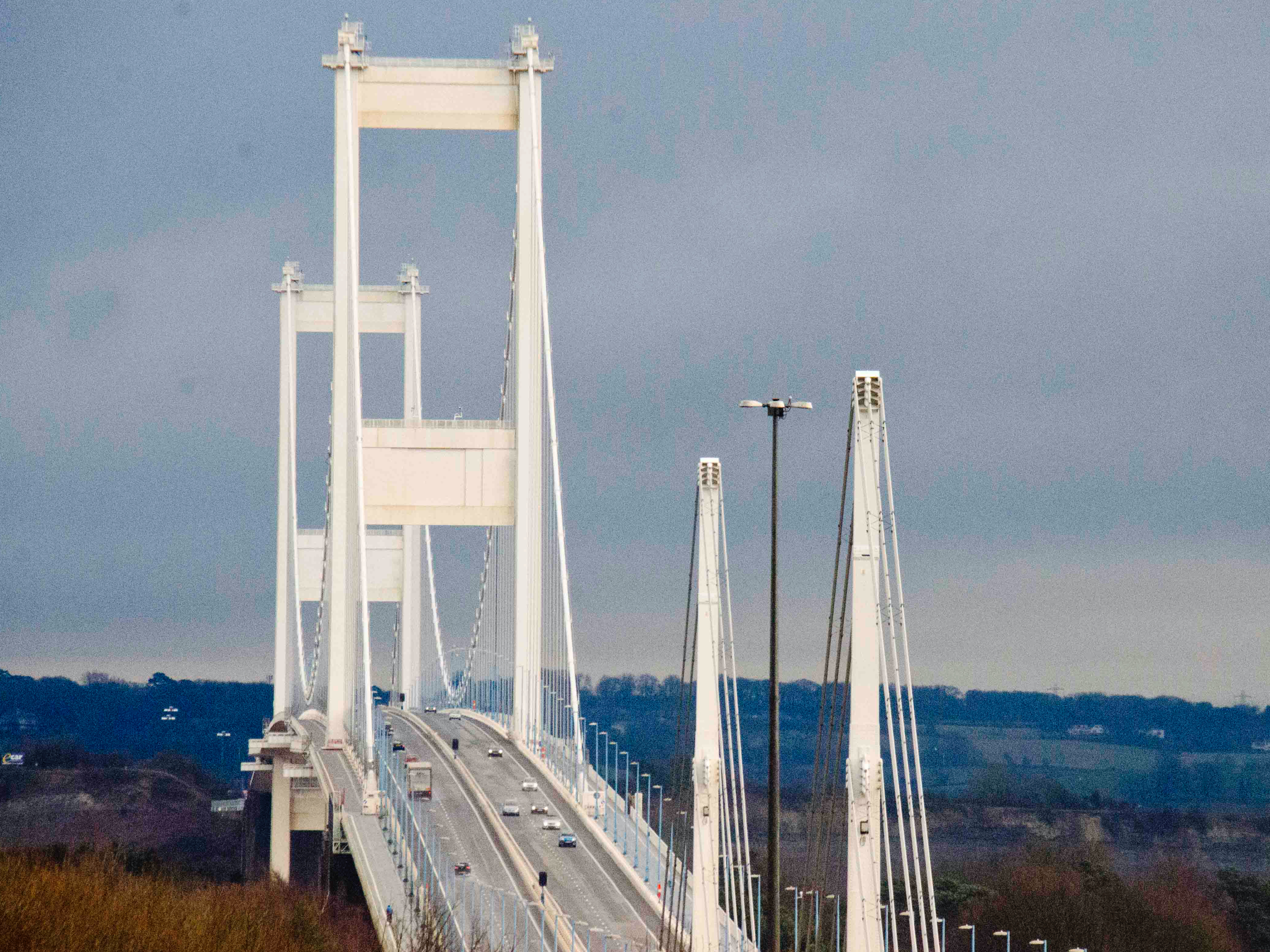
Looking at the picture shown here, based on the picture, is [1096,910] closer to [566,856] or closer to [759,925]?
[566,856]

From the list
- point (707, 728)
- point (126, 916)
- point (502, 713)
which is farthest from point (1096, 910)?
point (707, 728)

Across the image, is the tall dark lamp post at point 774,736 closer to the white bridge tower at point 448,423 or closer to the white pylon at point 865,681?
the white pylon at point 865,681

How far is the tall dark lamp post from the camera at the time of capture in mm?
Answer: 19484

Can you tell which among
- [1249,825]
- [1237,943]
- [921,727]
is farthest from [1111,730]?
[1237,943]

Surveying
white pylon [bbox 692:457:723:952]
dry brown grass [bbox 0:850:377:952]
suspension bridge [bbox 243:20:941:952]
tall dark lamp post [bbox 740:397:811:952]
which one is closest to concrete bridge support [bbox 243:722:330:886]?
suspension bridge [bbox 243:20:941:952]

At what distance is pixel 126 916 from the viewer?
29.1 m

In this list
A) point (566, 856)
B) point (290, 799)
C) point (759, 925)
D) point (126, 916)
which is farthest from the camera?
point (290, 799)

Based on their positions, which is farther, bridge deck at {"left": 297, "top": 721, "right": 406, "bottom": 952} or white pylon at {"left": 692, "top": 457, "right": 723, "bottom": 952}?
bridge deck at {"left": 297, "top": 721, "right": 406, "bottom": 952}

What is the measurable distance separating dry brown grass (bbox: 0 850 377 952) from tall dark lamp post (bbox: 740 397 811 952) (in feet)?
34.4

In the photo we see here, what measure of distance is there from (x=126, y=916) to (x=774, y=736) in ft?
43.2

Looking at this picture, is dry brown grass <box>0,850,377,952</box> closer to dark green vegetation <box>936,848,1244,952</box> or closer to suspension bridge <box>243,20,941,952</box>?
suspension bridge <box>243,20,941,952</box>

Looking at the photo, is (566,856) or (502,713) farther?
(502,713)

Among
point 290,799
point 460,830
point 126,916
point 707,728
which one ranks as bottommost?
point 290,799

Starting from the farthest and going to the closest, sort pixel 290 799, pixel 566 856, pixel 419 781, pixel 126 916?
pixel 290 799
pixel 419 781
pixel 566 856
pixel 126 916
